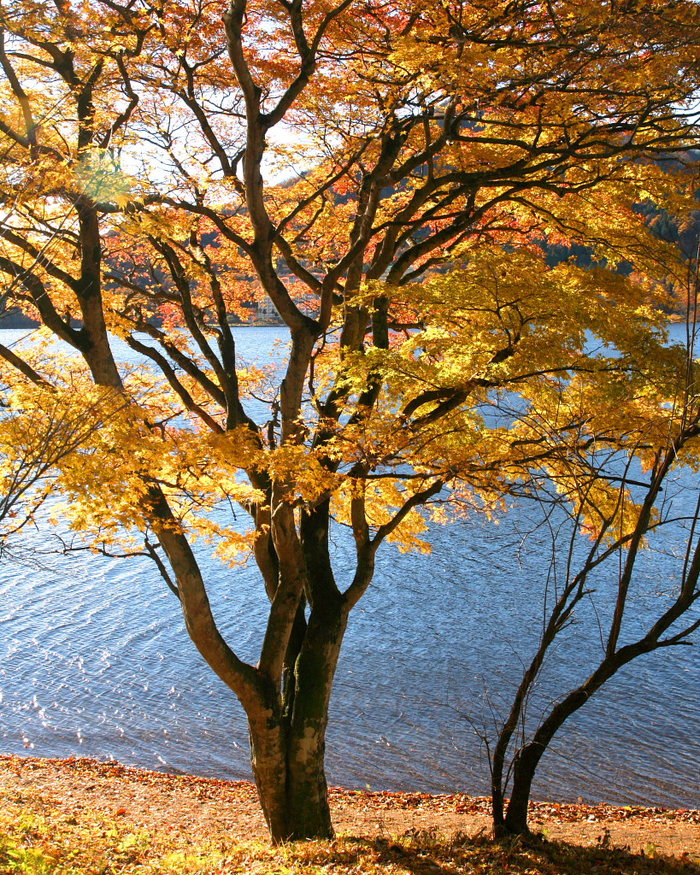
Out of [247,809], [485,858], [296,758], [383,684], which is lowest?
[247,809]

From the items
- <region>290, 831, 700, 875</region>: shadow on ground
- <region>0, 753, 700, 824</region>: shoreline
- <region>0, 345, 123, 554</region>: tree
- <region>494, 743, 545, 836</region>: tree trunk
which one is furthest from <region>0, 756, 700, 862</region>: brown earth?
<region>0, 345, 123, 554</region>: tree

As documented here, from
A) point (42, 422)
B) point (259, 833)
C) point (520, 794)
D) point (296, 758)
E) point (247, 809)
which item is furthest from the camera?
point (247, 809)

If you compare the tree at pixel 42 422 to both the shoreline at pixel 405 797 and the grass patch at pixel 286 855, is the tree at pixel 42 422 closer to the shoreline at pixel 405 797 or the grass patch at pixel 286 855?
the grass patch at pixel 286 855

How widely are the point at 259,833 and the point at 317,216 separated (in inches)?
282

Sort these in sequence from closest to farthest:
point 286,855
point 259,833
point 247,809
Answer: point 286,855 → point 259,833 → point 247,809

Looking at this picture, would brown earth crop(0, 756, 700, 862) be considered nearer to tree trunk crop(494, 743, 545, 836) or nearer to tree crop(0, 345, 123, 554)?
tree trunk crop(494, 743, 545, 836)

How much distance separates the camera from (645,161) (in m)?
7.82

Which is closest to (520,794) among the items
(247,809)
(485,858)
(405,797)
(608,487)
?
(485,858)

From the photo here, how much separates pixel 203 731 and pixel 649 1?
11.7 m

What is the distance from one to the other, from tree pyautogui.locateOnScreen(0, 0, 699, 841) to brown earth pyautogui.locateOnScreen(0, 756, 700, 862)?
62.8 inches

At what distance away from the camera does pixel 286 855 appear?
19.7ft

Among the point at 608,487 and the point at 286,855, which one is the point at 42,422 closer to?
the point at 286,855

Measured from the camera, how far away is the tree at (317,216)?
6.19m

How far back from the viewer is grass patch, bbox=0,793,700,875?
4.90 metres
